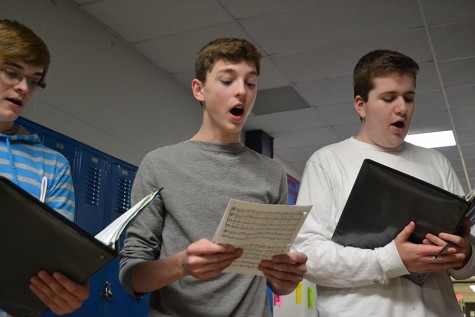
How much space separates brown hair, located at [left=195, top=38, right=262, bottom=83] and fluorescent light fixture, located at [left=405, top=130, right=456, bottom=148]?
5.06 metres

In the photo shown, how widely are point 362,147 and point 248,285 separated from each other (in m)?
0.74

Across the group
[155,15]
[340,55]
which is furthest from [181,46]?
[340,55]

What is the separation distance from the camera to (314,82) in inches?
193

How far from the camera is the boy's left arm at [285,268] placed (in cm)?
123

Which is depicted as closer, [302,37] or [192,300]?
[192,300]

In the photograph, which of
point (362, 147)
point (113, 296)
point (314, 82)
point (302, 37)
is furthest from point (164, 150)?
point (314, 82)

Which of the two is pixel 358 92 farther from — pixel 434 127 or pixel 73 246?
pixel 434 127

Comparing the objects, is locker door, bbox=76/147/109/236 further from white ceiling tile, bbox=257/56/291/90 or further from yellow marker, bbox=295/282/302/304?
yellow marker, bbox=295/282/302/304

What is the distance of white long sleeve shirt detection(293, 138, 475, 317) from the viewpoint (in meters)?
1.50

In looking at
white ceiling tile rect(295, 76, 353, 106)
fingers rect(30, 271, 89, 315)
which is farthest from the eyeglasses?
white ceiling tile rect(295, 76, 353, 106)

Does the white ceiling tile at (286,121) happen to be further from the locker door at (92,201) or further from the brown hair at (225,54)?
the brown hair at (225,54)

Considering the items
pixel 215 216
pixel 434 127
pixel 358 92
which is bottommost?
pixel 215 216

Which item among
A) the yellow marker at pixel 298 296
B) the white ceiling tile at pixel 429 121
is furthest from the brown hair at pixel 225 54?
the yellow marker at pixel 298 296

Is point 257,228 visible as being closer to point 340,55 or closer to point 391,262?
point 391,262
